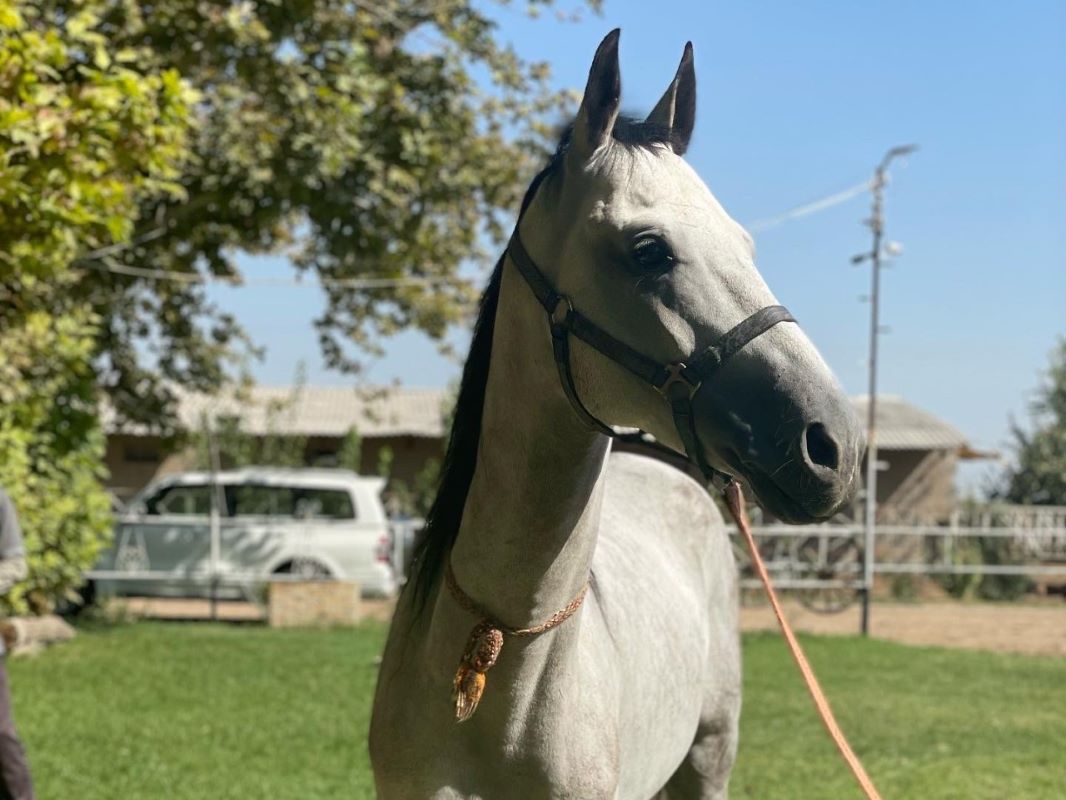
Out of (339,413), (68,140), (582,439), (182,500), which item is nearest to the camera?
(582,439)

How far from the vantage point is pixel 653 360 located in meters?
2.14

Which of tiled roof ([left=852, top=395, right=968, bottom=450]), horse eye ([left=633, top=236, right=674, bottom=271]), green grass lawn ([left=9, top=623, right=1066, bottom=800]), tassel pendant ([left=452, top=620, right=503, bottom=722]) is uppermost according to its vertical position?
horse eye ([left=633, top=236, right=674, bottom=271])

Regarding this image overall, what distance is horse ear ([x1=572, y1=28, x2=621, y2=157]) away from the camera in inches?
86.7

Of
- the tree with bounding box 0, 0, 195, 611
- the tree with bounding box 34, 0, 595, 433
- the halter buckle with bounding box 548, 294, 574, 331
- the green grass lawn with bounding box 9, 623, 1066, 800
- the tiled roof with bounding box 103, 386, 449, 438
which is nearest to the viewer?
the halter buckle with bounding box 548, 294, 574, 331

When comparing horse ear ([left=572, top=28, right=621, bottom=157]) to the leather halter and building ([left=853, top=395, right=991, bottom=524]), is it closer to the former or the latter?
the leather halter

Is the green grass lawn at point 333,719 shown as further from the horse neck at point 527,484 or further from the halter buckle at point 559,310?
the halter buckle at point 559,310

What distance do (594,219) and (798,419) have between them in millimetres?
580

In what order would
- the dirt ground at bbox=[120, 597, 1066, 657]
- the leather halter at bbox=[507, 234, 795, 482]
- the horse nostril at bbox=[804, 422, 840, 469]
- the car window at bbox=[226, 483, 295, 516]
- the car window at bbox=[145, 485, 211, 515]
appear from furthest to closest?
the car window at bbox=[226, 483, 295, 516], the car window at bbox=[145, 485, 211, 515], the dirt ground at bbox=[120, 597, 1066, 657], the leather halter at bbox=[507, 234, 795, 482], the horse nostril at bbox=[804, 422, 840, 469]

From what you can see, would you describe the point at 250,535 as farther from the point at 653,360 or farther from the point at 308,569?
the point at 653,360

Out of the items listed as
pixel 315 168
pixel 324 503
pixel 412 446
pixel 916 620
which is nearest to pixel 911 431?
pixel 412 446

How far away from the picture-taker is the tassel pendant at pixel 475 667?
7.98ft

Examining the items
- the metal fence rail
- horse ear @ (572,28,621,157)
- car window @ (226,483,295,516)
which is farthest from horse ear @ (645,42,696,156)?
car window @ (226,483,295,516)

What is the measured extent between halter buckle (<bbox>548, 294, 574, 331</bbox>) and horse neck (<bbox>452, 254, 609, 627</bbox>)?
0.24 feet

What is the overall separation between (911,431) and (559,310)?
102 ft
